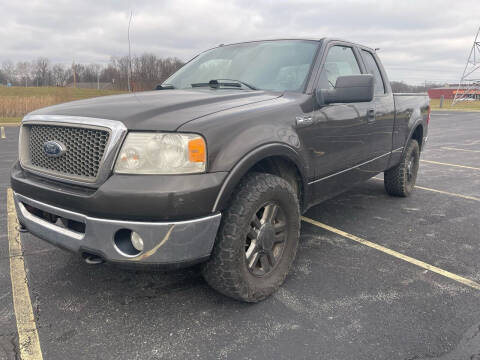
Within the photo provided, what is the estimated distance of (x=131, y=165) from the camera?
2006mm

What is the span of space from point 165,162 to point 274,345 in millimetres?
1180

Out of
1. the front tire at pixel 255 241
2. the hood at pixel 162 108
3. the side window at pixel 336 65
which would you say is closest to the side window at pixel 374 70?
the side window at pixel 336 65

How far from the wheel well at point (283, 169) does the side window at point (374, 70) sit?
1.83 metres

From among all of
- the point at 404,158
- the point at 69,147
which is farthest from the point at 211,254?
the point at 404,158

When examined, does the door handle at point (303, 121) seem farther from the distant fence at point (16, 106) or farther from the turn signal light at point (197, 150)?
the distant fence at point (16, 106)

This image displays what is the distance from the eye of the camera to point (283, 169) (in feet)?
9.25

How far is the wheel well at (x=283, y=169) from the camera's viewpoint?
105 inches

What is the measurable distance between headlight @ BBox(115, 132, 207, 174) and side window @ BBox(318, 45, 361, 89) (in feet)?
5.08

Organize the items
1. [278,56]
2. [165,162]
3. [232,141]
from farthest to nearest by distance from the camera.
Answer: [278,56] → [232,141] → [165,162]

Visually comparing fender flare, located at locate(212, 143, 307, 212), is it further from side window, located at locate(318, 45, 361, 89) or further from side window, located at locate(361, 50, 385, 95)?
side window, located at locate(361, 50, 385, 95)

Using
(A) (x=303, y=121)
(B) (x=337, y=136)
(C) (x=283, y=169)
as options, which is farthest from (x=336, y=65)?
(C) (x=283, y=169)

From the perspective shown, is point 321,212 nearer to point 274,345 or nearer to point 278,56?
point 278,56

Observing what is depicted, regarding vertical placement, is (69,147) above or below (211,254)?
above

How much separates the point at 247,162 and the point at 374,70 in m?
2.90
